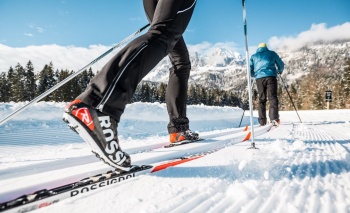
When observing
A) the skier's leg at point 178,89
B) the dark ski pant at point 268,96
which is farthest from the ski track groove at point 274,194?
the dark ski pant at point 268,96

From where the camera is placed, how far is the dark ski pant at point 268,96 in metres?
7.05

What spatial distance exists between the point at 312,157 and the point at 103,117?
1.67 m

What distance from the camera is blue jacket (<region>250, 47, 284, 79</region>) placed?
290 inches

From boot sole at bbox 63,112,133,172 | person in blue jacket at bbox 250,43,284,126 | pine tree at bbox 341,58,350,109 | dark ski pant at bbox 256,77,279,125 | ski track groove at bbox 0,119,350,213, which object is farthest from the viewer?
pine tree at bbox 341,58,350,109

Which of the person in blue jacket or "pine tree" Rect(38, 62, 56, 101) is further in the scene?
"pine tree" Rect(38, 62, 56, 101)

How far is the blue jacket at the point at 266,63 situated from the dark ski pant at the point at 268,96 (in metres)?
0.18

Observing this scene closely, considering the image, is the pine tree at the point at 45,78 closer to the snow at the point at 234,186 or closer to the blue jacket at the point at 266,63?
the blue jacket at the point at 266,63

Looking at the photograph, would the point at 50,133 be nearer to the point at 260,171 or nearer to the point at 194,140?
the point at 194,140

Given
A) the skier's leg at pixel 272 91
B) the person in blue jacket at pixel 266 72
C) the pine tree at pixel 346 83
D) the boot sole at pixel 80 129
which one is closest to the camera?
the boot sole at pixel 80 129

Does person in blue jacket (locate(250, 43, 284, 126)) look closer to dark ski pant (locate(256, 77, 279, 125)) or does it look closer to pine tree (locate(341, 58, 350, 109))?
dark ski pant (locate(256, 77, 279, 125))

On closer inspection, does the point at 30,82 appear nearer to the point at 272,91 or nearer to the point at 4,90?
the point at 4,90

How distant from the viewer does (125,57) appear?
1.49m

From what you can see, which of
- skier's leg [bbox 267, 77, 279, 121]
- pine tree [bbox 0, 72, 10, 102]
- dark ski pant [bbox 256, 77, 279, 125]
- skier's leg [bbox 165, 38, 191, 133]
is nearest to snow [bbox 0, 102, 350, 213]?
skier's leg [bbox 165, 38, 191, 133]

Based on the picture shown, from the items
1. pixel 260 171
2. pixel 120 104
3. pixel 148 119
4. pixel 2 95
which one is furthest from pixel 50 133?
pixel 2 95
